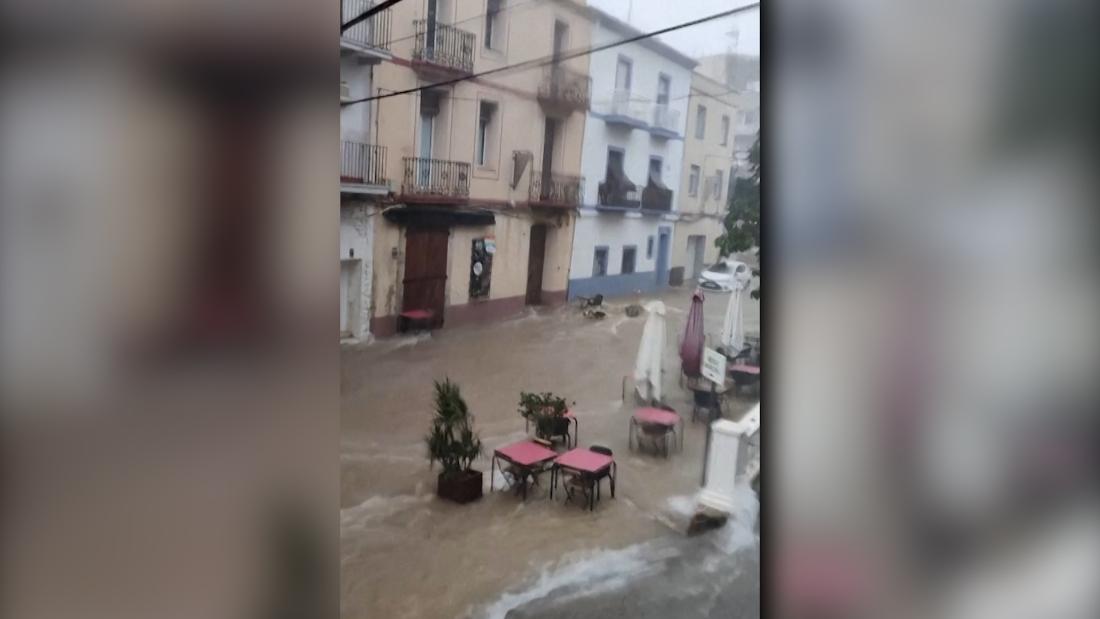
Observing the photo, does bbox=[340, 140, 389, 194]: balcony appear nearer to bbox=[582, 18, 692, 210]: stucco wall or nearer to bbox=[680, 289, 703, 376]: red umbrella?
bbox=[582, 18, 692, 210]: stucco wall

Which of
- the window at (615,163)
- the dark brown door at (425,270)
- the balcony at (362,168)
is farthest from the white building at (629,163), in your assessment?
the balcony at (362,168)

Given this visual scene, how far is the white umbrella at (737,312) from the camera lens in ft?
3.42

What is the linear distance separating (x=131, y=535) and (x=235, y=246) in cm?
42

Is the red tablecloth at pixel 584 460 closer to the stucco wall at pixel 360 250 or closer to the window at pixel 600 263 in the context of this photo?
the window at pixel 600 263

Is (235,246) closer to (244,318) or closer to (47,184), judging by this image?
(244,318)

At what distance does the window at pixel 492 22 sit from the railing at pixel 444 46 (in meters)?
0.03

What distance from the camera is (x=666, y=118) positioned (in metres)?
1.08

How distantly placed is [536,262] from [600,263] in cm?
11

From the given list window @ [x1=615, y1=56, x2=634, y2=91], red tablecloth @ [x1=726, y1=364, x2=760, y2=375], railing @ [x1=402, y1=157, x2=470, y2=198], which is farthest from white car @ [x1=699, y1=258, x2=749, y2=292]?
railing @ [x1=402, y1=157, x2=470, y2=198]

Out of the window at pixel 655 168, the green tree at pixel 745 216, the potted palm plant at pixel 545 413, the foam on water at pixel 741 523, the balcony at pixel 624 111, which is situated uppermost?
the balcony at pixel 624 111

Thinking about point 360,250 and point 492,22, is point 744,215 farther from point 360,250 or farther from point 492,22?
point 360,250

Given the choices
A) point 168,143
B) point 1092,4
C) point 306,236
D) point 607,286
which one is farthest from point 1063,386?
point 168,143

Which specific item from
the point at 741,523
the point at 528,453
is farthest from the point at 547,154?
the point at 741,523

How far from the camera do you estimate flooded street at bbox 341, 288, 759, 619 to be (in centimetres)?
109
